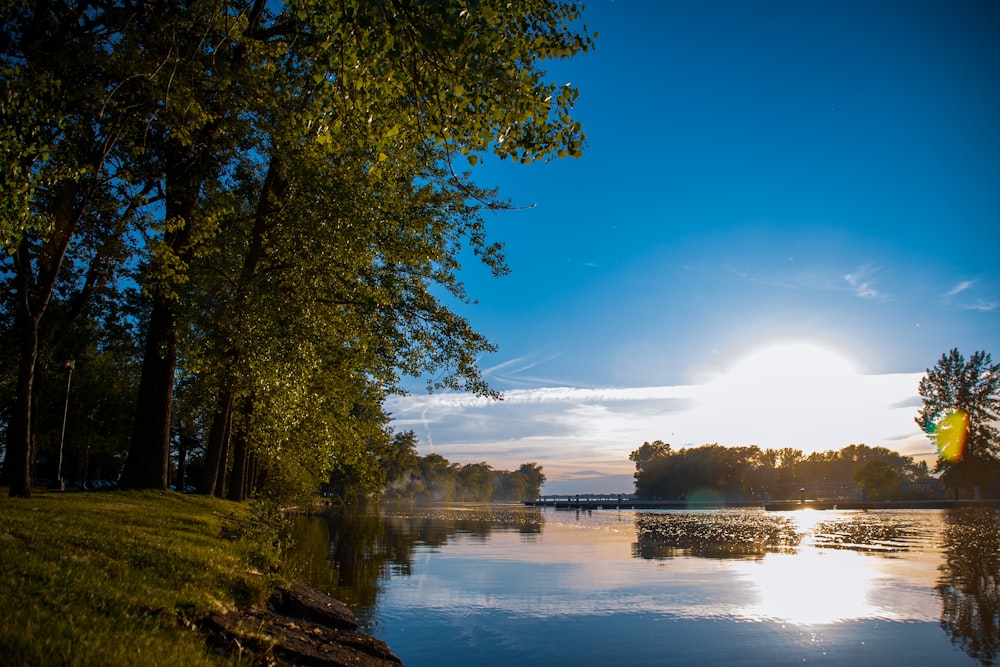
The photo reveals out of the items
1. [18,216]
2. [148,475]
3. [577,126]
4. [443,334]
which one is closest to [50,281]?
[18,216]

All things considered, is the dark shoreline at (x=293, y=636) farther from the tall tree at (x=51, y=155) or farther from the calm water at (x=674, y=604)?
the tall tree at (x=51, y=155)

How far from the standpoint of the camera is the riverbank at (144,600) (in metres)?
5.20

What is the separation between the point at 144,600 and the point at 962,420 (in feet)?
401

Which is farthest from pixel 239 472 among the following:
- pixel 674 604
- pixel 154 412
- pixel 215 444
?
pixel 674 604

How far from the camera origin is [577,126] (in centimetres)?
921

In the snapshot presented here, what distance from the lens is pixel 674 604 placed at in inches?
575

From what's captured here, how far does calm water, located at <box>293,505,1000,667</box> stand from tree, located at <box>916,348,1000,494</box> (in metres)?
88.3

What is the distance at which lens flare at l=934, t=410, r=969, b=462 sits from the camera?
9719cm

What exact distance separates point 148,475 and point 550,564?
1413cm

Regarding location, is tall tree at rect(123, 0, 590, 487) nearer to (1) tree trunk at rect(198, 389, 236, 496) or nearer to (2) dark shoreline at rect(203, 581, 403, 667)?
(1) tree trunk at rect(198, 389, 236, 496)

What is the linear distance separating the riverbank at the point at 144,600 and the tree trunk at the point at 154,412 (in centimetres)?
706

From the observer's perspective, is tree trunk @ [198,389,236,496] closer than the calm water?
No

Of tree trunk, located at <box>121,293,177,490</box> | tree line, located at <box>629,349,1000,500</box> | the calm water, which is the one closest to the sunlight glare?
the calm water

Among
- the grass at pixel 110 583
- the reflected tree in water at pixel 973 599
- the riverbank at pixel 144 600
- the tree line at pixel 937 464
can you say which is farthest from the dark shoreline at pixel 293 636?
the tree line at pixel 937 464
